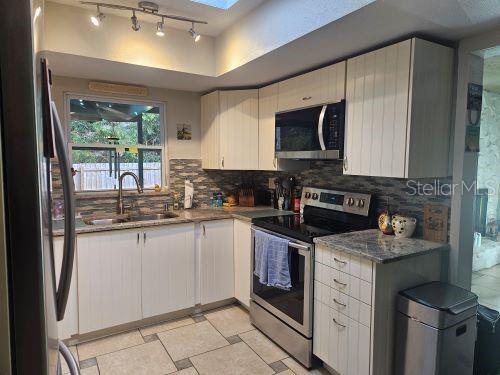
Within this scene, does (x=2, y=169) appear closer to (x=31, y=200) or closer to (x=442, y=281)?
(x=31, y=200)

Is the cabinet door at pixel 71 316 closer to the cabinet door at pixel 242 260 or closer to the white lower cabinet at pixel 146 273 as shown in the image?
the white lower cabinet at pixel 146 273

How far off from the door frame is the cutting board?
1.7 inches

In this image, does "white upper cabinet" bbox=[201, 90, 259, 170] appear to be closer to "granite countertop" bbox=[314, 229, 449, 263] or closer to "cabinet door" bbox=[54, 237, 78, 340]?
"granite countertop" bbox=[314, 229, 449, 263]

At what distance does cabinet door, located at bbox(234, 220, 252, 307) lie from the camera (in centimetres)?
286

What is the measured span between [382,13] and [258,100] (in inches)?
64.3

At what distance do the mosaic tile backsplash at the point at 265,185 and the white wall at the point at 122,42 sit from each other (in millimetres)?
1069

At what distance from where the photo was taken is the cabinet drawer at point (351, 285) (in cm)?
180

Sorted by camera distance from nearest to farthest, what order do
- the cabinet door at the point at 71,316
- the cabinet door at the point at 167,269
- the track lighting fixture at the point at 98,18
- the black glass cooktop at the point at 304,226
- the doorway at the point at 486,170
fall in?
the doorway at the point at 486,170, the track lighting fixture at the point at 98,18, the black glass cooktop at the point at 304,226, the cabinet door at the point at 71,316, the cabinet door at the point at 167,269

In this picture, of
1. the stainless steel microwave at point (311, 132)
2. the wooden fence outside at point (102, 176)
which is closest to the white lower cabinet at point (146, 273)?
the wooden fence outside at point (102, 176)

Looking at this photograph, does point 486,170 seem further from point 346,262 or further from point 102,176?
point 102,176

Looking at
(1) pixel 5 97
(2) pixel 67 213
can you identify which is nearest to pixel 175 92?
(2) pixel 67 213

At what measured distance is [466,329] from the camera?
176cm

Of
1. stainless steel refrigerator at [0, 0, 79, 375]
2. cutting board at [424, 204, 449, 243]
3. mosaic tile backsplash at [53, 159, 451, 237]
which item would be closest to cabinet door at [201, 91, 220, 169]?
mosaic tile backsplash at [53, 159, 451, 237]

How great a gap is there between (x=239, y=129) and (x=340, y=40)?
4.70 ft
